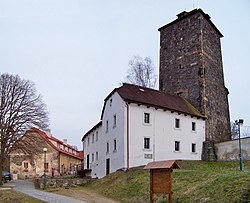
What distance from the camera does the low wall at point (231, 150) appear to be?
31727mm

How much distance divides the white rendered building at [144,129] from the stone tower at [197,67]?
205 centimetres

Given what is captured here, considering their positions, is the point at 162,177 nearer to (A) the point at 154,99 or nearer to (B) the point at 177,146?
(B) the point at 177,146

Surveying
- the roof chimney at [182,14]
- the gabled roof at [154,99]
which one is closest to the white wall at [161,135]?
the gabled roof at [154,99]

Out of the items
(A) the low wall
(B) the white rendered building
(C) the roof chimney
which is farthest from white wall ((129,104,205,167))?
(C) the roof chimney

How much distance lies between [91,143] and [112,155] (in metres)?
11.2

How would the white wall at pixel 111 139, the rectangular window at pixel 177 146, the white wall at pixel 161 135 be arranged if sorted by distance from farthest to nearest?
the rectangular window at pixel 177 146 → the white wall at pixel 111 139 → the white wall at pixel 161 135

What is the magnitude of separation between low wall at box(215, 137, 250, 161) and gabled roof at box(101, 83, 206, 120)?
11.3ft

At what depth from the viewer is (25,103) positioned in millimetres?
34281

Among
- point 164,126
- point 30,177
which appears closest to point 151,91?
point 164,126

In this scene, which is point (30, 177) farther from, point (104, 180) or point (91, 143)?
point (104, 180)

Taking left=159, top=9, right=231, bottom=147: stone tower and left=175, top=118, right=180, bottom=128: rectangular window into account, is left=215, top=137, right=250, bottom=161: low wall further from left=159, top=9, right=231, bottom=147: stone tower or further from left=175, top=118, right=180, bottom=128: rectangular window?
left=175, top=118, right=180, bottom=128: rectangular window

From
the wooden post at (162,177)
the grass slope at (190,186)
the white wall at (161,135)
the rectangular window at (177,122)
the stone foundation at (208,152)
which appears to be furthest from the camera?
the stone foundation at (208,152)

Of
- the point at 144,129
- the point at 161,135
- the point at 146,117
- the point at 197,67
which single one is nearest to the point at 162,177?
the point at 144,129

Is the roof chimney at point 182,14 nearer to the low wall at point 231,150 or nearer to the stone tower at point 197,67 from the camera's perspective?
the stone tower at point 197,67
